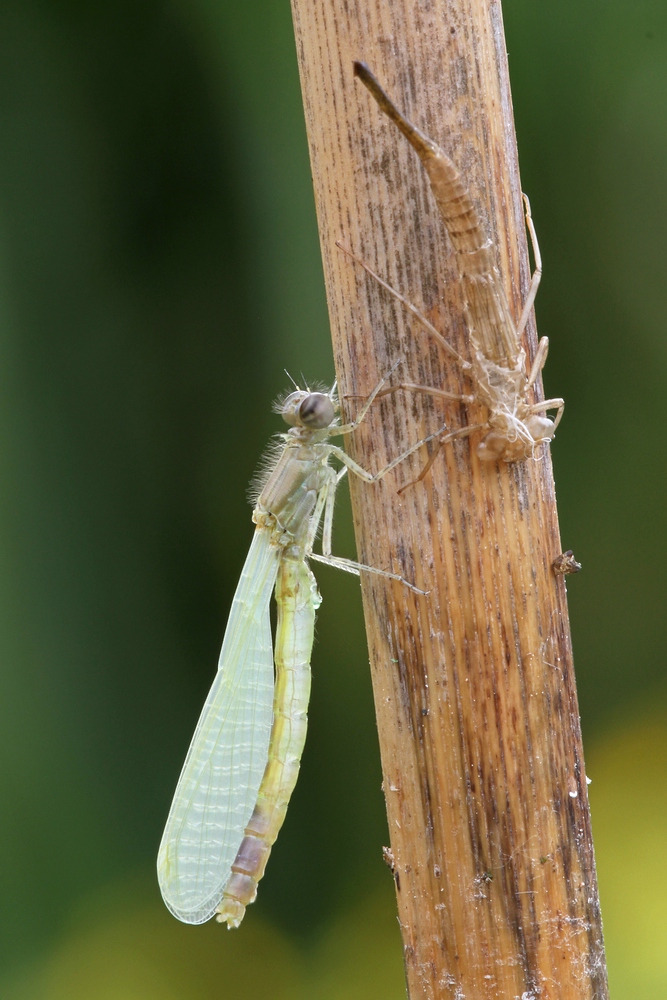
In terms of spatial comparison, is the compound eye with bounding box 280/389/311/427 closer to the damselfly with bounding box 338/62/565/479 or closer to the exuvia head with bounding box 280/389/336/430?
the exuvia head with bounding box 280/389/336/430

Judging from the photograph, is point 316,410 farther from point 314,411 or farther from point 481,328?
point 481,328

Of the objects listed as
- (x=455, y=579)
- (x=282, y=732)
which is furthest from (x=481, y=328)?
(x=282, y=732)

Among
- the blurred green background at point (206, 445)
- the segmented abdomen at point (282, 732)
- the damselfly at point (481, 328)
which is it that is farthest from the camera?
the blurred green background at point (206, 445)

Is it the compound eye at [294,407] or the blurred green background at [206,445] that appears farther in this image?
the blurred green background at [206,445]

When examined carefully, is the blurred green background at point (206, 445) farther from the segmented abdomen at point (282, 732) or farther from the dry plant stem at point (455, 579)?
the dry plant stem at point (455, 579)

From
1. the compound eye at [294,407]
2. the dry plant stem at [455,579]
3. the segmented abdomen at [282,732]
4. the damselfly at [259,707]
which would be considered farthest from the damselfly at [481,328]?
the segmented abdomen at [282,732]

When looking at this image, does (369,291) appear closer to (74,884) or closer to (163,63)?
(163,63)

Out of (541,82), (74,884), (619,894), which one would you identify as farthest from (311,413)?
(619,894)
